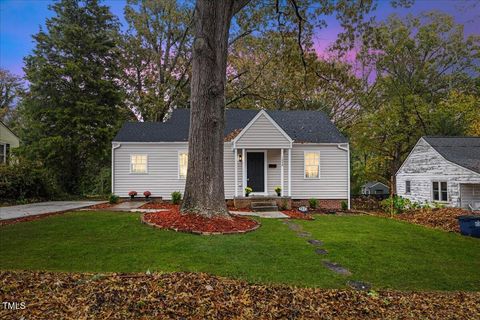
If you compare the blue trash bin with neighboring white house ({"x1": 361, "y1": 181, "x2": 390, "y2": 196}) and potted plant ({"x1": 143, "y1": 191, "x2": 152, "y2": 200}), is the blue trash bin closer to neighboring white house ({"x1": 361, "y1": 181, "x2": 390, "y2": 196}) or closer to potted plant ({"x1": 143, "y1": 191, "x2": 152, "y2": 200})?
potted plant ({"x1": 143, "y1": 191, "x2": 152, "y2": 200})

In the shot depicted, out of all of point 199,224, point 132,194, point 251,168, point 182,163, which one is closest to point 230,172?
point 251,168

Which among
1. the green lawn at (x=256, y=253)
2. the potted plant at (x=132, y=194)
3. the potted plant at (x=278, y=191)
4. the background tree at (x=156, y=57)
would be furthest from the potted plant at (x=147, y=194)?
the background tree at (x=156, y=57)

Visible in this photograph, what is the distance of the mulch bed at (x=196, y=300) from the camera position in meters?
3.43

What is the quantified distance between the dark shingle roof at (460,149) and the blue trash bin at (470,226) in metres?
7.13

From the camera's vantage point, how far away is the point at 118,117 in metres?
21.1

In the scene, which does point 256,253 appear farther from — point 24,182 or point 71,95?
point 71,95

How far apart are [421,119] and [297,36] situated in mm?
15259

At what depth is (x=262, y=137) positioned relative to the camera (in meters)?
13.9

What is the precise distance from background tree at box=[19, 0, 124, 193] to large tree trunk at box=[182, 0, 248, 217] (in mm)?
13352

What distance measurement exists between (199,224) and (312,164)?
918cm

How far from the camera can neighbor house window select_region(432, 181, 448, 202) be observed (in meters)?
16.3

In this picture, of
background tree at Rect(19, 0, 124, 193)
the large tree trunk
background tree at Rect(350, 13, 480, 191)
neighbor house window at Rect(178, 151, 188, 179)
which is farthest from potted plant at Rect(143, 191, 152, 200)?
background tree at Rect(350, 13, 480, 191)

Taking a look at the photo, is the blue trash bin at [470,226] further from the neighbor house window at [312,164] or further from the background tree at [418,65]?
the background tree at [418,65]

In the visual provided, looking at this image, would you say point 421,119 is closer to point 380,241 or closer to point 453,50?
point 453,50
